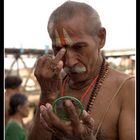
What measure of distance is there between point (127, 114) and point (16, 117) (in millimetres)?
2400

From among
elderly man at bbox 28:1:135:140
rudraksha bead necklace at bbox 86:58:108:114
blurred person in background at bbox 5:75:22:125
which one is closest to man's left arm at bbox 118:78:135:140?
elderly man at bbox 28:1:135:140

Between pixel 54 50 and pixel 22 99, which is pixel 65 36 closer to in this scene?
pixel 54 50

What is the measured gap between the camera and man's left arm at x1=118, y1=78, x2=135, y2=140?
1.59 metres

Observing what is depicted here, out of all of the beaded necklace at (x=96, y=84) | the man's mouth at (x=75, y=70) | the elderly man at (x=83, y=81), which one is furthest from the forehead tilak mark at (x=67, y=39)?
the beaded necklace at (x=96, y=84)

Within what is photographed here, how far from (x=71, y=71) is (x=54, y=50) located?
0.45ft

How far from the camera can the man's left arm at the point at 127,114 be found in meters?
1.59

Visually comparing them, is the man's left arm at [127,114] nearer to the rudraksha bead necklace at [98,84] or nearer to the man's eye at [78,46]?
the rudraksha bead necklace at [98,84]

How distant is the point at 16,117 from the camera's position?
385cm

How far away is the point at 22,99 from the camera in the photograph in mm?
4219

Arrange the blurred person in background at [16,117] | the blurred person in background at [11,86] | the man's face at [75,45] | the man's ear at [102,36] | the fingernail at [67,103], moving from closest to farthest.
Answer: the fingernail at [67,103] → the man's face at [75,45] → the man's ear at [102,36] → the blurred person in background at [16,117] → the blurred person in background at [11,86]

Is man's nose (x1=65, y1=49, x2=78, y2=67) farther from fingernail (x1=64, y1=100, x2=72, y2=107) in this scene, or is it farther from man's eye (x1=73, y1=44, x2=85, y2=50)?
fingernail (x1=64, y1=100, x2=72, y2=107)

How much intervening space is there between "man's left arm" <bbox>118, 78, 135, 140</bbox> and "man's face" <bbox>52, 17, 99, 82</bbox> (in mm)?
212

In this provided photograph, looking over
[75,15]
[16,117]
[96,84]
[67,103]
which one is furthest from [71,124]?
[16,117]

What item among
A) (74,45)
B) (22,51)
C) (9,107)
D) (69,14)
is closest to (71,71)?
(74,45)
